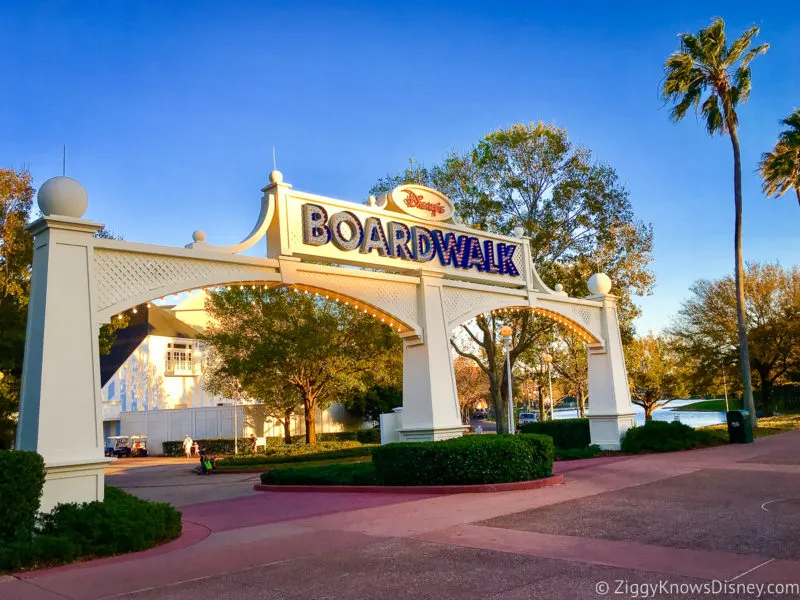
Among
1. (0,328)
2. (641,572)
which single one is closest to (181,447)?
(0,328)

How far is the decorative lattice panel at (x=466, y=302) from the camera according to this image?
50.5ft

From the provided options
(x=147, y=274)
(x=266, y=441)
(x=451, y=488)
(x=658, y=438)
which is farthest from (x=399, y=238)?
(x=266, y=441)

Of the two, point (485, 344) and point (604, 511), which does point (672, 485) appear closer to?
point (604, 511)

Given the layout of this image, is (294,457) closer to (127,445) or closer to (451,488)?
(451,488)

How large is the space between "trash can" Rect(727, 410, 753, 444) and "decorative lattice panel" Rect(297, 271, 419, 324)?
42.0 feet

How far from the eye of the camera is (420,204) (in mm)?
15359

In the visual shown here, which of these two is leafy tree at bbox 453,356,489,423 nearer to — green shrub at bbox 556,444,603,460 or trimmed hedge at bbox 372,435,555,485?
green shrub at bbox 556,444,603,460

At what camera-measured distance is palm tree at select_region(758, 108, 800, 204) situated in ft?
97.0

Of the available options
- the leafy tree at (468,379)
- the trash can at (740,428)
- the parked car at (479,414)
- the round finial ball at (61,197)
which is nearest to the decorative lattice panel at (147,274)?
the round finial ball at (61,197)

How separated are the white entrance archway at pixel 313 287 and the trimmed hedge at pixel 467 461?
153 cm

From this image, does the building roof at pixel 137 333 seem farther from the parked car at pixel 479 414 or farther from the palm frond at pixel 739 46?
the parked car at pixel 479 414

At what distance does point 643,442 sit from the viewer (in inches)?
767

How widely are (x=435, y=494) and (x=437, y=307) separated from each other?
446 cm

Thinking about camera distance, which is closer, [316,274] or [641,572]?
[641,572]
